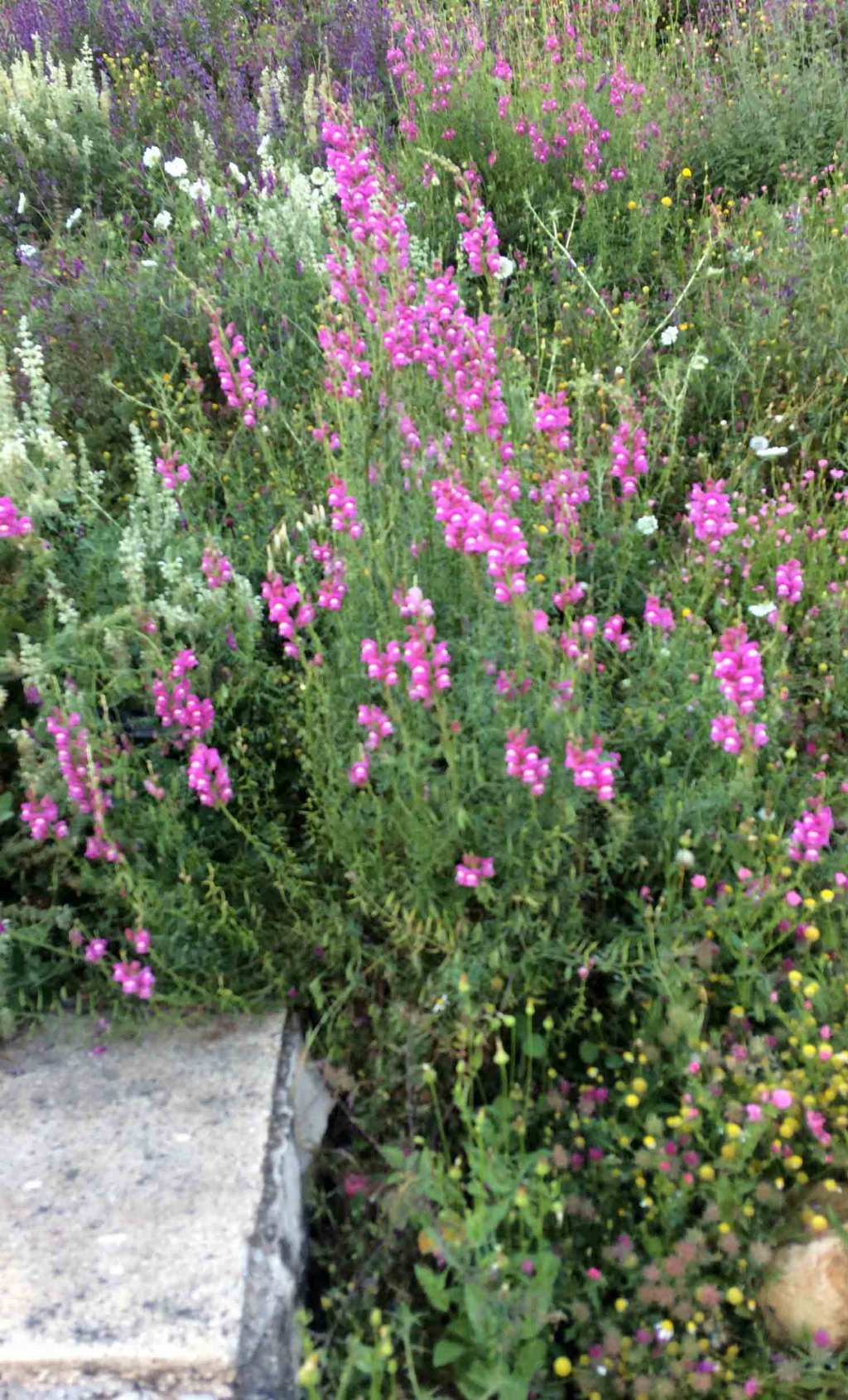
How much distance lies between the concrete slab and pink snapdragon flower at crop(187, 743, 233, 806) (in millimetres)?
472

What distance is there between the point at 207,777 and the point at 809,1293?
143cm

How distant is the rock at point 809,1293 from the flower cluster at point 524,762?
893 mm

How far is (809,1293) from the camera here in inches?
74.5

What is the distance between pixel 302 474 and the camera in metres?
3.43

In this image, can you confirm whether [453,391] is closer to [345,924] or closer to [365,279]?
[365,279]

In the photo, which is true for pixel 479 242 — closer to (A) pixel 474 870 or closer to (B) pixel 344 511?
(B) pixel 344 511

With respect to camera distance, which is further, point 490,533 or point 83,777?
point 83,777

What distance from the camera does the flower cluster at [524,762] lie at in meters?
2.01

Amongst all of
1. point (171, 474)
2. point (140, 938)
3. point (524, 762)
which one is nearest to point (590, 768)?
point (524, 762)

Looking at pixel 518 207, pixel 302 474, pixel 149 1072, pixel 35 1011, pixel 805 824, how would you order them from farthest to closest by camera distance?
1. pixel 518 207
2. pixel 302 474
3. pixel 35 1011
4. pixel 149 1072
5. pixel 805 824

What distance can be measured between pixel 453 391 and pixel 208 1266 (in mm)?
1941

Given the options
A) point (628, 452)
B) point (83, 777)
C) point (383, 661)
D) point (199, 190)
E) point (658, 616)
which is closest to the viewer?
point (383, 661)

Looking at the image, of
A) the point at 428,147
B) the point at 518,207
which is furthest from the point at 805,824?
the point at 428,147

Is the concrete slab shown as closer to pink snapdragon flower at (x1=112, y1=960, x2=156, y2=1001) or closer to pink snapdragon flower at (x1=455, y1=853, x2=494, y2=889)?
pink snapdragon flower at (x1=112, y1=960, x2=156, y2=1001)
